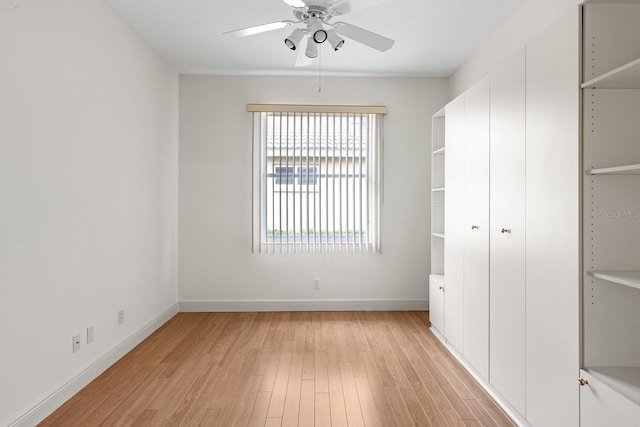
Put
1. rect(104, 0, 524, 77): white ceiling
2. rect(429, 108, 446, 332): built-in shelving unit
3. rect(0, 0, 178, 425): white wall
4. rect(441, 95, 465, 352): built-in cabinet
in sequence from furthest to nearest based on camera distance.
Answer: rect(429, 108, 446, 332): built-in shelving unit < rect(441, 95, 465, 352): built-in cabinet < rect(104, 0, 524, 77): white ceiling < rect(0, 0, 178, 425): white wall

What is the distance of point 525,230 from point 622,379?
822 millimetres

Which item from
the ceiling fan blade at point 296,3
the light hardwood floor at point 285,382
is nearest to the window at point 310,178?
the light hardwood floor at point 285,382

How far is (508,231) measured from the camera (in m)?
2.42

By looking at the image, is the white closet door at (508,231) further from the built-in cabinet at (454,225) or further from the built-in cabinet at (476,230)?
the built-in cabinet at (454,225)

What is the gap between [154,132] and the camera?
3.97m

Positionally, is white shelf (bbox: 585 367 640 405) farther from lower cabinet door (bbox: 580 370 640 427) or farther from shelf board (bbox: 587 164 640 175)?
shelf board (bbox: 587 164 640 175)

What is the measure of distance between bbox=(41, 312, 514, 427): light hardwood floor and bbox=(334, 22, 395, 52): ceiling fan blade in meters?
2.26

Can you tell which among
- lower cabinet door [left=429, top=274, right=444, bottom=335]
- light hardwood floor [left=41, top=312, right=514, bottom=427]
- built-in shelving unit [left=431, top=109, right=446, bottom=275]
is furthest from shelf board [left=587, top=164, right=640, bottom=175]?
built-in shelving unit [left=431, top=109, right=446, bottom=275]

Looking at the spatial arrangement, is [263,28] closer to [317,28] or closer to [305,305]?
[317,28]

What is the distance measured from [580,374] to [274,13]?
9.89 feet

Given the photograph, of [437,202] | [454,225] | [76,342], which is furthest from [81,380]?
[437,202]

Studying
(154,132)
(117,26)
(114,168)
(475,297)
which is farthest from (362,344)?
(117,26)

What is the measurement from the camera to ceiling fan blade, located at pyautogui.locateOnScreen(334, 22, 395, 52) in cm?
250

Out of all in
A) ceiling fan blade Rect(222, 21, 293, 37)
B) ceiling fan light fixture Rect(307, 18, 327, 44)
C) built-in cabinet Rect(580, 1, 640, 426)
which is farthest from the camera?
ceiling fan blade Rect(222, 21, 293, 37)
